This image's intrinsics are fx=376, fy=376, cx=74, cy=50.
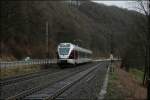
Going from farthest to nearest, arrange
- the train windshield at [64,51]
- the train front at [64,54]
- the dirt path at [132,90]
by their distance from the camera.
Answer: the train windshield at [64,51] < the train front at [64,54] < the dirt path at [132,90]

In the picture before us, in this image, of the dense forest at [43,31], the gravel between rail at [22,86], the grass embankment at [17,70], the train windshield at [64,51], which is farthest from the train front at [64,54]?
the gravel between rail at [22,86]

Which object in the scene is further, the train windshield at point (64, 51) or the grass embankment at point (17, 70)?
the train windshield at point (64, 51)

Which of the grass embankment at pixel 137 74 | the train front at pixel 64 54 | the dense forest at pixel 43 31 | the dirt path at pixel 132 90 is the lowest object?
the grass embankment at pixel 137 74

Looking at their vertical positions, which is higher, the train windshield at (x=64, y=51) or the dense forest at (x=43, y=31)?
the dense forest at (x=43, y=31)

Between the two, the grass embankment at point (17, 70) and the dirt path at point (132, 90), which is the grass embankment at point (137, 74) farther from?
the dirt path at point (132, 90)

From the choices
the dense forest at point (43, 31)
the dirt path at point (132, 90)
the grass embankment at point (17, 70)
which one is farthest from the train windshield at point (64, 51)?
the dirt path at point (132, 90)

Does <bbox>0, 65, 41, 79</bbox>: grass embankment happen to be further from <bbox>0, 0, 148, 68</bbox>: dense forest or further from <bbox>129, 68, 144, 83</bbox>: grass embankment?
<bbox>129, 68, 144, 83</bbox>: grass embankment

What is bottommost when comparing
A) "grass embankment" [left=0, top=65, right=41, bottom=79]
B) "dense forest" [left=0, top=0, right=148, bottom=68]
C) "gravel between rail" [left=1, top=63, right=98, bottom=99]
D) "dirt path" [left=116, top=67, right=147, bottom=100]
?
"dirt path" [left=116, top=67, right=147, bottom=100]

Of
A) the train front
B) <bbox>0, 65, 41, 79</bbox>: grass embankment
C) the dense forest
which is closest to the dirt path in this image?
<bbox>0, 65, 41, 79</bbox>: grass embankment

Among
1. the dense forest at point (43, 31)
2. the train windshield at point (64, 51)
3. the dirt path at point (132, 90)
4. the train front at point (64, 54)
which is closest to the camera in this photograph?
the dirt path at point (132, 90)

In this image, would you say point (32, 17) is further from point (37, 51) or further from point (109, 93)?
point (109, 93)

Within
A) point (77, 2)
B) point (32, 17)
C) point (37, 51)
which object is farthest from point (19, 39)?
point (77, 2)

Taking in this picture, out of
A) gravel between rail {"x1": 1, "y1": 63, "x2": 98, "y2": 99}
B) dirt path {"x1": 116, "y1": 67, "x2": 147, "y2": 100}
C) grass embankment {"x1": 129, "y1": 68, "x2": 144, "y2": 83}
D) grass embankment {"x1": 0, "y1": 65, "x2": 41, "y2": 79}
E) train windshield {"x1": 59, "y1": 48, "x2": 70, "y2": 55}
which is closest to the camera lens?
dirt path {"x1": 116, "y1": 67, "x2": 147, "y2": 100}

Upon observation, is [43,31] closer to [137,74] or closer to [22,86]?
[137,74]
